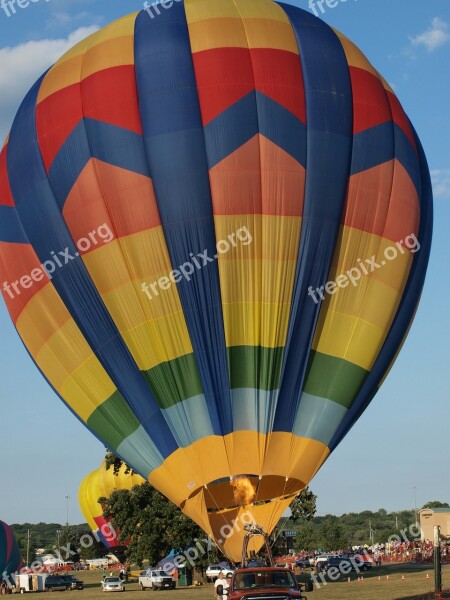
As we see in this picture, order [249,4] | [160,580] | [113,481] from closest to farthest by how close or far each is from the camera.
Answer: [249,4] → [160,580] → [113,481]

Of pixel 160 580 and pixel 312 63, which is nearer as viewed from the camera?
pixel 312 63

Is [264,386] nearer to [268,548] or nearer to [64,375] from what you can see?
[268,548]

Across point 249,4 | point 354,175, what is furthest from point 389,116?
point 249,4

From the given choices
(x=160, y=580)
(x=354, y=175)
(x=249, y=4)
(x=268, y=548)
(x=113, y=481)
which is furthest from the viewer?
(x=113, y=481)

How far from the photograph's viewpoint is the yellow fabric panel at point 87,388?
22.5m

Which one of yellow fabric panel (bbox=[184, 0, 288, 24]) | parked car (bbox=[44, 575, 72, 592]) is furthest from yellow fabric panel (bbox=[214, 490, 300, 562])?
parked car (bbox=[44, 575, 72, 592])

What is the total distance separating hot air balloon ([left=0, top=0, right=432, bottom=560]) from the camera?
2134cm

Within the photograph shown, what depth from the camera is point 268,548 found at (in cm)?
2039

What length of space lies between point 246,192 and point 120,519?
1114 inches

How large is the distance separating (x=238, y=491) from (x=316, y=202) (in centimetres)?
626

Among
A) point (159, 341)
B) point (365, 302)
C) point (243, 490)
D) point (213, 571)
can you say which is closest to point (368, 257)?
point (365, 302)

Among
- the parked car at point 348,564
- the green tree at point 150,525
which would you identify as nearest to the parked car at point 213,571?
the green tree at point 150,525

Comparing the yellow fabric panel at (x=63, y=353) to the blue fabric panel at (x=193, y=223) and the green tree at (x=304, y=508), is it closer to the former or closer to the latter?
the blue fabric panel at (x=193, y=223)

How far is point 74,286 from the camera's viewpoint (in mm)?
22547
